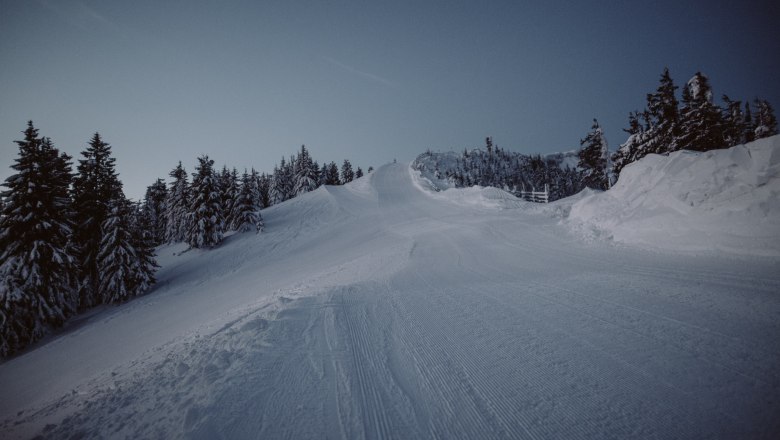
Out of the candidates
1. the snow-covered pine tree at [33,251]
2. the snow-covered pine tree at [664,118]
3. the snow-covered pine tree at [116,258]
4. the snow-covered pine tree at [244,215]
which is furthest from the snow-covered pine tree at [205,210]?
the snow-covered pine tree at [664,118]

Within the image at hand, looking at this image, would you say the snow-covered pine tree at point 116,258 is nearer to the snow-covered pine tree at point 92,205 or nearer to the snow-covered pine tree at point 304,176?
the snow-covered pine tree at point 92,205

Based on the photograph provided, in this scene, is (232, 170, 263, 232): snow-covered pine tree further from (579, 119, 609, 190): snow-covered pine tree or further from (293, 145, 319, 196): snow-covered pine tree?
(579, 119, 609, 190): snow-covered pine tree

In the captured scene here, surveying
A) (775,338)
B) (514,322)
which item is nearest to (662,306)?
(775,338)

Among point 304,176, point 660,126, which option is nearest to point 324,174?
point 304,176

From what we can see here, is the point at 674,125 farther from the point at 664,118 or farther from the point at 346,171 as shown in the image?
the point at 346,171

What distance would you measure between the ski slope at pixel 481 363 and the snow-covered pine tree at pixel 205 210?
20316 millimetres

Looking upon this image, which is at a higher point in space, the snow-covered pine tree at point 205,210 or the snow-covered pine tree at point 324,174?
the snow-covered pine tree at point 324,174

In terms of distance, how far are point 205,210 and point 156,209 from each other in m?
32.3

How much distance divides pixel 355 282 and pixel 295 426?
5.49 metres

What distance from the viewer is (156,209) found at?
50.7 metres

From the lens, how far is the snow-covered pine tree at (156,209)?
46.8 meters

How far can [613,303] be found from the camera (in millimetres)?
5141

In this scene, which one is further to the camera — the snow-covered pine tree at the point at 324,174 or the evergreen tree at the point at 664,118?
the snow-covered pine tree at the point at 324,174

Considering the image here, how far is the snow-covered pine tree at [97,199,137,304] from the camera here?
1900 cm
